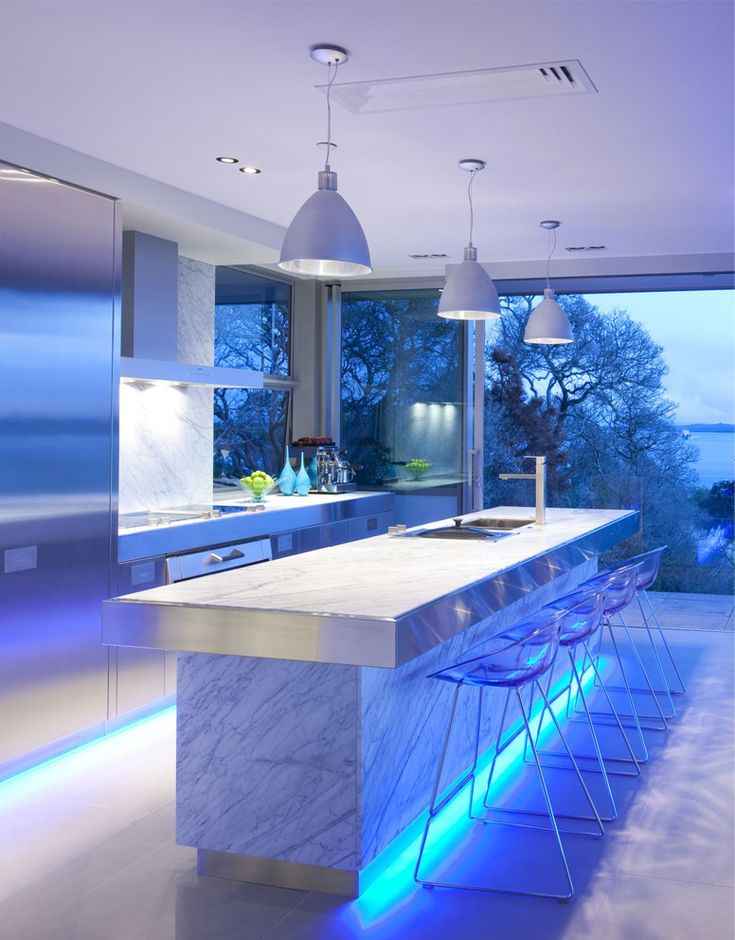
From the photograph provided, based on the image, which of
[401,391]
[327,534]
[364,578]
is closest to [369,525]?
[327,534]

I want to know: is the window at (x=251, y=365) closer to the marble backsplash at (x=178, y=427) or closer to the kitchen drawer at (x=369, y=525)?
the marble backsplash at (x=178, y=427)

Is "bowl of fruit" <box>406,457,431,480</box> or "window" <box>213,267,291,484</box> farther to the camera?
"bowl of fruit" <box>406,457,431,480</box>

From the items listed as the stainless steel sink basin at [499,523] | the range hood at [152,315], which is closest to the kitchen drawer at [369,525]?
the stainless steel sink basin at [499,523]

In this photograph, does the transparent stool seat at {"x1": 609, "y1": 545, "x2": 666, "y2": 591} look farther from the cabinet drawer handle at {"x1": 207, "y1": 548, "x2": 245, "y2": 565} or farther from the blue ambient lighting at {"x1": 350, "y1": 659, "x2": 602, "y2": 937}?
the cabinet drawer handle at {"x1": 207, "y1": 548, "x2": 245, "y2": 565}

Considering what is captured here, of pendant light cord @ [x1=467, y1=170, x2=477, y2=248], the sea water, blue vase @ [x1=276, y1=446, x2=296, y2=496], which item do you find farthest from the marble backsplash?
the sea water

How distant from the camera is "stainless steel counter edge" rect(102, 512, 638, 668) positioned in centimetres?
256

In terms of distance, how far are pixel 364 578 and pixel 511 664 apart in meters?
0.53

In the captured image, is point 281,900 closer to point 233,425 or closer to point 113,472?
point 113,472

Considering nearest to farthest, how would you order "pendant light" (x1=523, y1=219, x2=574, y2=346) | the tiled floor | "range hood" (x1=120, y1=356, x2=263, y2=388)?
the tiled floor → "range hood" (x1=120, y1=356, x2=263, y2=388) → "pendant light" (x1=523, y1=219, x2=574, y2=346)

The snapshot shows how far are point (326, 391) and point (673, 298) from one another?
8.59 ft

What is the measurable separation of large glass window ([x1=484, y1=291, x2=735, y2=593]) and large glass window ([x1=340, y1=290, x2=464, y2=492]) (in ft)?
0.99

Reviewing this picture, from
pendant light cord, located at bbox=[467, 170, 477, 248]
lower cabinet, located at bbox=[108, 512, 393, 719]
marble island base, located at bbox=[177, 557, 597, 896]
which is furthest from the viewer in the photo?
pendant light cord, located at bbox=[467, 170, 477, 248]

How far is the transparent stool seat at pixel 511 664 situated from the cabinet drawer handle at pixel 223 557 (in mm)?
2174

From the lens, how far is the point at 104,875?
316 cm
